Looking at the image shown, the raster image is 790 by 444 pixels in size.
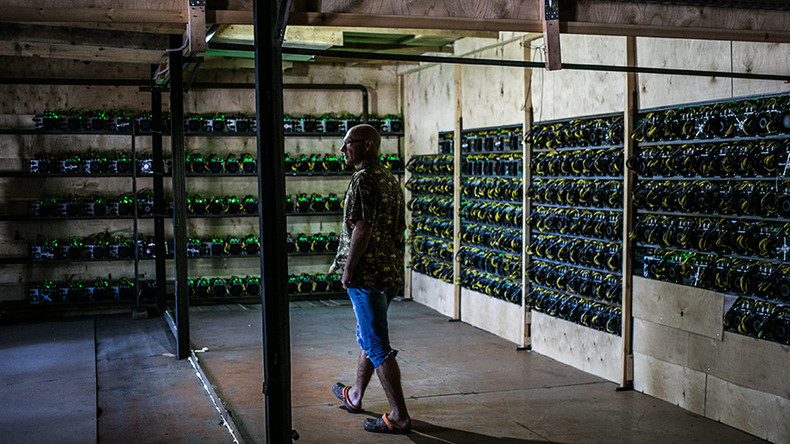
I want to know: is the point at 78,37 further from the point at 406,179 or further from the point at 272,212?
the point at 406,179

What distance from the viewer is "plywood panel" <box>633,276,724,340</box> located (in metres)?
5.21

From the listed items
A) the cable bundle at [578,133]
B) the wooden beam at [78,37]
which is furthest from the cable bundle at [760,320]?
the wooden beam at [78,37]

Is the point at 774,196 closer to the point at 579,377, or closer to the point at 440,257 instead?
the point at 579,377

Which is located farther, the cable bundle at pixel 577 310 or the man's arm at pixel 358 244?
the cable bundle at pixel 577 310

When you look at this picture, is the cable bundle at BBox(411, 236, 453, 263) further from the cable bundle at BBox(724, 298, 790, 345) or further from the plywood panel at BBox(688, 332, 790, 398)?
the cable bundle at BBox(724, 298, 790, 345)

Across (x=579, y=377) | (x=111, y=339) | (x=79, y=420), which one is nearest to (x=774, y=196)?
(x=579, y=377)

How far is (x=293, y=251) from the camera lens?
411 inches

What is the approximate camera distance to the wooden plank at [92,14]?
3480mm

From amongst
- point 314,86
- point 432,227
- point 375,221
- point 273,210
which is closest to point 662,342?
point 375,221

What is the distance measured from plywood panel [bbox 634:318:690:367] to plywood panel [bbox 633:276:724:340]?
0.04 m

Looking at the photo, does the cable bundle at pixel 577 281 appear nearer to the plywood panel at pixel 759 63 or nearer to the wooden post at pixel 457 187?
the wooden post at pixel 457 187

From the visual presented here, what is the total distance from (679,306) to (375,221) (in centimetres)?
229

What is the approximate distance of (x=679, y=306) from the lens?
5.51m

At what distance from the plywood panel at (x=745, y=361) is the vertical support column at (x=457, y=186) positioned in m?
3.73
